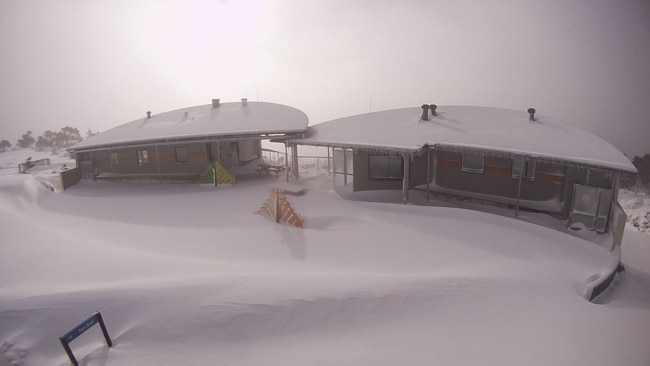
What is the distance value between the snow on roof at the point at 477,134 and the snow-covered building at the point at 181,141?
2756 millimetres

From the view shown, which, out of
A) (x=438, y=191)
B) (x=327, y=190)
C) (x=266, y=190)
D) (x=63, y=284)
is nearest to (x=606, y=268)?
(x=438, y=191)

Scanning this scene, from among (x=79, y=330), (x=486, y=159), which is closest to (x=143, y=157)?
(x=79, y=330)

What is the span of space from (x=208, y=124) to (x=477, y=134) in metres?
14.5

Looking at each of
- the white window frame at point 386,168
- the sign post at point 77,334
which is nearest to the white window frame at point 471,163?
the white window frame at point 386,168

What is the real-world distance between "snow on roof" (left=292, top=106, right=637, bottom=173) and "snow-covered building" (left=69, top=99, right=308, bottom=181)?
2.76 m

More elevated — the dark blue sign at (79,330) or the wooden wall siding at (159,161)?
the wooden wall siding at (159,161)

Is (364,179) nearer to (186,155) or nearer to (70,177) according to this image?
(186,155)

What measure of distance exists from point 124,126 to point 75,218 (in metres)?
10.0

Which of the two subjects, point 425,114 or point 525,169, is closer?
point 525,169

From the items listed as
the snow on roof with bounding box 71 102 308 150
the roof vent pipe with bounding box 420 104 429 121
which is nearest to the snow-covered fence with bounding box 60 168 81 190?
the snow on roof with bounding box 71 102 308 150

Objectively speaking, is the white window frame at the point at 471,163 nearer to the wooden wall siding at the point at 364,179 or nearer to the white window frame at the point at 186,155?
the wooden wall siding at the point at 364,179

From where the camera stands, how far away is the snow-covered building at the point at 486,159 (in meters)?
12.1

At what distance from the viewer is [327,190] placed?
58.7ft

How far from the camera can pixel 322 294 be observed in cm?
756
